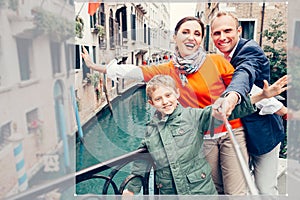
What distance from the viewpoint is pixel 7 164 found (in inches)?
40.5

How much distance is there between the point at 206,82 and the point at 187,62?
0.37 ft

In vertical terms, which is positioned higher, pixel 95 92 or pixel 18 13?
pixel 18 13

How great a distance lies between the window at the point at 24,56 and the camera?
3.27 feet

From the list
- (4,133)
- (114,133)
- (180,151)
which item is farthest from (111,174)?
(4,133)

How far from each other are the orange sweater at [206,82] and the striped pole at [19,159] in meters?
0.63

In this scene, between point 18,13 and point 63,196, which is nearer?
point 18,13

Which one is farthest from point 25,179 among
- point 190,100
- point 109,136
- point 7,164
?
point 190,100

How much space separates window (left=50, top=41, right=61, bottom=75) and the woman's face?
1.58 ft

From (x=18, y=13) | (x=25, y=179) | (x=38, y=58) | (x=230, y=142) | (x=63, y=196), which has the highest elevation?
(x=18, y=13)

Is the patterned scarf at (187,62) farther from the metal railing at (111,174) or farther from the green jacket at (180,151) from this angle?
the metal railing at (111,174)

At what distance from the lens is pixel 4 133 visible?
102 centimetres

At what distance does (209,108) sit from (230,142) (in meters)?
0.18

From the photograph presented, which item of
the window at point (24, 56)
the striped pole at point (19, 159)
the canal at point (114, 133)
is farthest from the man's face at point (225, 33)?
the striped pole at point (19, 159)

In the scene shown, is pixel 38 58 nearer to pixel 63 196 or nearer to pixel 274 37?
pixel 63 196
